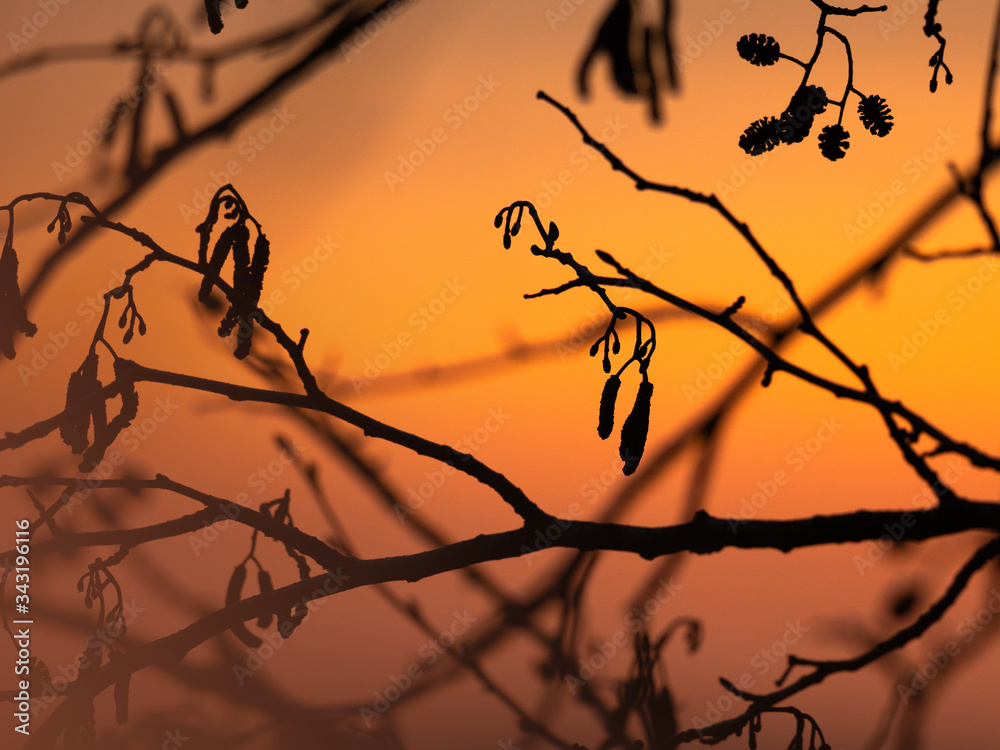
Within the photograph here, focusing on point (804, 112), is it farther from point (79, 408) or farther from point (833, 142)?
point (79, 408)

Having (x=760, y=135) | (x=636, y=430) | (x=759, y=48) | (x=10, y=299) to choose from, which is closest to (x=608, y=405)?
(x=636, y=430)

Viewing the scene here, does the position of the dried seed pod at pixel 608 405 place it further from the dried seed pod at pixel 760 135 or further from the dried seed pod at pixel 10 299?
the dried seed pod at pixel 10 299

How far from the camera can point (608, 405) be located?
48.8 inches

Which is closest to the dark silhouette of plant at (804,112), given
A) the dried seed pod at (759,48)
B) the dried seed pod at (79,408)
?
the dried seed pod at (759,48)

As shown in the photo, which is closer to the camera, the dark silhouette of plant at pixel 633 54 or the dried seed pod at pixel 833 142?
the dried seed pod at pixel 833 142

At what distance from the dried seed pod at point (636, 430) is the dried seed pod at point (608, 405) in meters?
0.02

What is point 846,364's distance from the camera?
1002 mm

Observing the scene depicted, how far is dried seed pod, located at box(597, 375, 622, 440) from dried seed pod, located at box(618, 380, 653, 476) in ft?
0.08

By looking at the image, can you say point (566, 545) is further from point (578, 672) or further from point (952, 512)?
point (578, 672)

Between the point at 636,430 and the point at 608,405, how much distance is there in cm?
6

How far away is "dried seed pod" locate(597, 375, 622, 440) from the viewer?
48.5 inches

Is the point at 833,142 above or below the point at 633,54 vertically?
below

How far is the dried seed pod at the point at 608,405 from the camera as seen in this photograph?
123 cm

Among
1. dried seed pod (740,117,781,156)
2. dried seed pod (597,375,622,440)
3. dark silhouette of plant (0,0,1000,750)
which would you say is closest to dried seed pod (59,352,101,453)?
dark silhouette of plant (0,0,1000,750)
